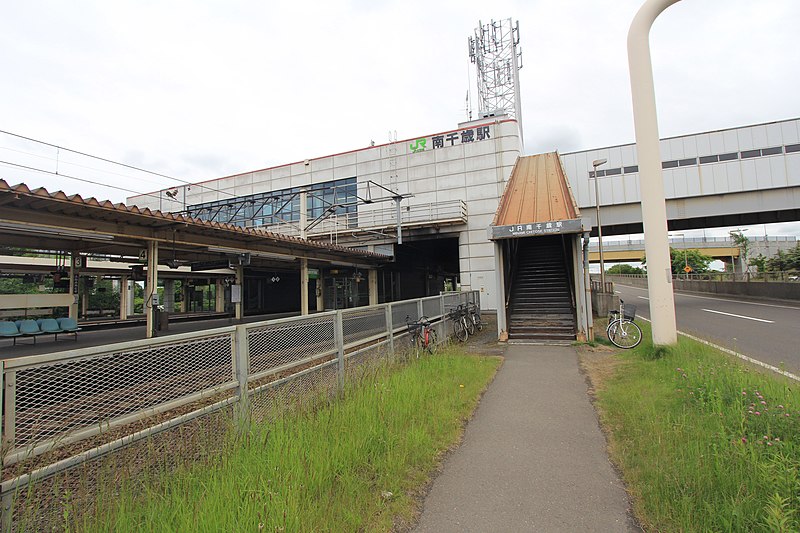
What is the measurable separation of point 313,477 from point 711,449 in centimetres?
344

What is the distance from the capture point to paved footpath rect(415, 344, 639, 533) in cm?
286

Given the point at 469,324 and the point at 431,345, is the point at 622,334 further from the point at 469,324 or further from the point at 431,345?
the point at 431,345

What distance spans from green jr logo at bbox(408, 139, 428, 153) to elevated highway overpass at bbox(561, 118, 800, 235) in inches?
371

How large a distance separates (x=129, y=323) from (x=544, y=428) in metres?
22.8

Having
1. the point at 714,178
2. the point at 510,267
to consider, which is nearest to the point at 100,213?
the point at 510,267

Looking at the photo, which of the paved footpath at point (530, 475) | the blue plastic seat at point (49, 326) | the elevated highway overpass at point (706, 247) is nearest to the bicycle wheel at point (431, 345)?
the paved footpath at point (530, 475)

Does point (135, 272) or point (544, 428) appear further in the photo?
point (135, 272)

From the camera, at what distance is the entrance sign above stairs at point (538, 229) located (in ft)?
35.3

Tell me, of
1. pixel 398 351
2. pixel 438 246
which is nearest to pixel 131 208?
pixel 398 351

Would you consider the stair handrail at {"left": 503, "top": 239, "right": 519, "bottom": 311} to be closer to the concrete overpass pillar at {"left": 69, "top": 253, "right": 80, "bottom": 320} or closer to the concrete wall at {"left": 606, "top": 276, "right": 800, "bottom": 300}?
the concrete wall at {"left": 606, "top": 276, "right": 800, "bottom": 300}

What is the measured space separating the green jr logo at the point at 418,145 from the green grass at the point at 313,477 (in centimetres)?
2220

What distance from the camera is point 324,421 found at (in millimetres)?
3977

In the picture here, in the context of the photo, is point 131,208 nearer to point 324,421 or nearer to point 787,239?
point 324,421

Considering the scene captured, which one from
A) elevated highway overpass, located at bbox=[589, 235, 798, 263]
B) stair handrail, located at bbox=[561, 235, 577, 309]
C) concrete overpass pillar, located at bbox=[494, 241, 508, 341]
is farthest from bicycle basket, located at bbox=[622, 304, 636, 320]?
elevated highway overpass, located at bbox=[589, 235, 798, 263]
